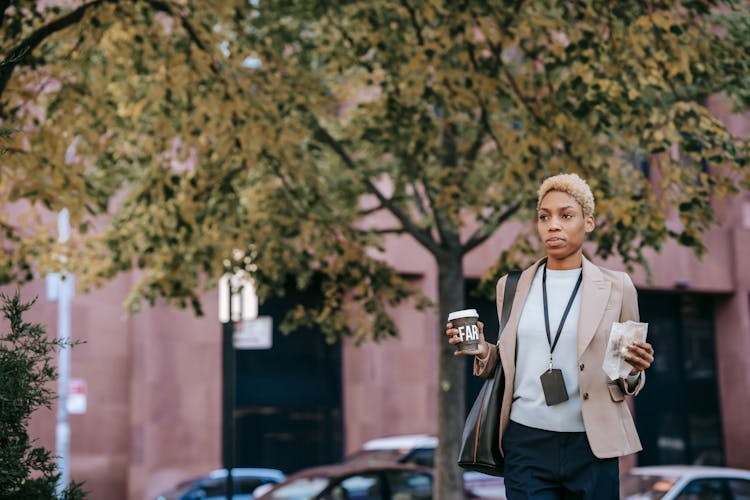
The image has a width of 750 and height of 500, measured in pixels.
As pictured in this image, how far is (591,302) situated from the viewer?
14.2 feet

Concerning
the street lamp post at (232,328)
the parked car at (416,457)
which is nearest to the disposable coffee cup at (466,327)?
the street lamp post at (232,328)

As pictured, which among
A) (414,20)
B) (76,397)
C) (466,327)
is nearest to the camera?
(466,327)

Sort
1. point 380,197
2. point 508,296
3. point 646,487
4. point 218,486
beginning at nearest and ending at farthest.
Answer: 1. point 508,296
2. point 646,487
3. point 380,197
4. point 218,486

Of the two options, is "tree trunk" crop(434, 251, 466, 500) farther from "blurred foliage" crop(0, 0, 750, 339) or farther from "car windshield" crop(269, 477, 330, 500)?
"car windshield" crop(269, 477, 330, 500)

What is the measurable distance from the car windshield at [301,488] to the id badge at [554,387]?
6.59 metres

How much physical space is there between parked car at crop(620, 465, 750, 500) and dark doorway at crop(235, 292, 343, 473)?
10.0m

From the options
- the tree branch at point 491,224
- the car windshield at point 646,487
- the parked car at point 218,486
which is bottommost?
the parked car at point 218,486

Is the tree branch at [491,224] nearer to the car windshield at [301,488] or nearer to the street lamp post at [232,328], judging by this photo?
the street lamp post at [232,328]

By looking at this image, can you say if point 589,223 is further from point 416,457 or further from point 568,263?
point 416,457

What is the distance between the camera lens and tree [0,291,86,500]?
179 inches

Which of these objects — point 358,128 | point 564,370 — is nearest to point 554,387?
point 564,370

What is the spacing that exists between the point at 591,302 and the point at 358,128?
27.6 feet

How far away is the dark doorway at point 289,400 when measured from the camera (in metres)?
20.0

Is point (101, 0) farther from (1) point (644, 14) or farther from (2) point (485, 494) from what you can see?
(2) point (485, 494)
